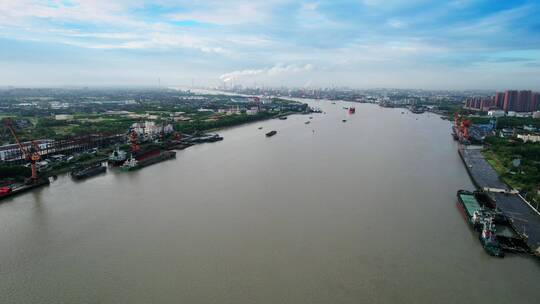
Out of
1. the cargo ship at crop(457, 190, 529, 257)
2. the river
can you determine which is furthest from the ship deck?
the river

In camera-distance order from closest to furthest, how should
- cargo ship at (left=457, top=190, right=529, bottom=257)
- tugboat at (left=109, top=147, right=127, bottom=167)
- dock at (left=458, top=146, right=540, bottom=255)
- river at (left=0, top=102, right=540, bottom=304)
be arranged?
river at (left=0, top=102, right=540, bottom=304), cargo ship at (left=457, top=190, right=529, bottom=257), dock at (left=458, top=146, right=540, bottom=255), tugboat at (left=109, top=147, right=127, bottom=167)

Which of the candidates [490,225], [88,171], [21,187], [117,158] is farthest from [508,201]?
[21,187]

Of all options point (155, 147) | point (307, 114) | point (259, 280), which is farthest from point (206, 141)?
point (307, 114)

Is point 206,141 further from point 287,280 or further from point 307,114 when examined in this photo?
point 307,114

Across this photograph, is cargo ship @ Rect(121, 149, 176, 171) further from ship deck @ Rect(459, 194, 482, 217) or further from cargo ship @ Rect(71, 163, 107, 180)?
ship deck @ Rect(459, 194, 482, 217)

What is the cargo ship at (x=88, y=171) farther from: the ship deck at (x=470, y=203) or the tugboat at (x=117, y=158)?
the ship deck at (x=470, y=203)

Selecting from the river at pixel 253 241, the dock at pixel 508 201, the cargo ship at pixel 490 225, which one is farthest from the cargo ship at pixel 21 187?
the dock at pixel 508 201
